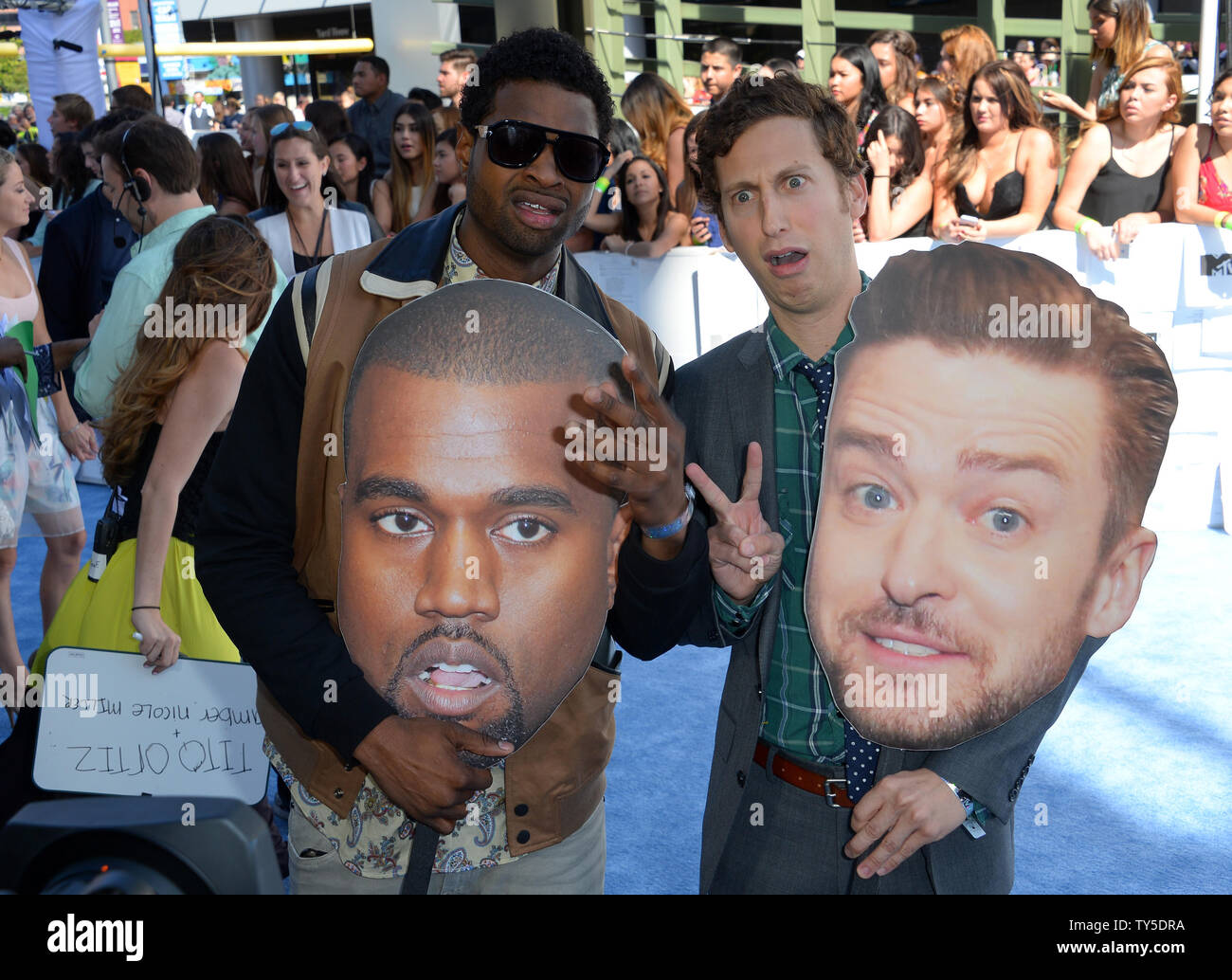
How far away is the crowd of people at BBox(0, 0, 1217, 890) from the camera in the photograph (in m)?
1.42

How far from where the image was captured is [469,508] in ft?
4.41

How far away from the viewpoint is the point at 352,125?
277 inches

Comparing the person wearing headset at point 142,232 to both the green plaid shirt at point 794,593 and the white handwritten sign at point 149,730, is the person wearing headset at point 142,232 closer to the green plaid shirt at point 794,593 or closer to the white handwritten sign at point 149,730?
the white handwritten sign at point 149,730

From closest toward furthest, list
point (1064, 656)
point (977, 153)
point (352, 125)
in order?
1. point (1064, 656)
2. point (977, 153)
3. point (352, 125)

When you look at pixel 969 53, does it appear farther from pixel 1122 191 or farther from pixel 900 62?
pixel 1122 191

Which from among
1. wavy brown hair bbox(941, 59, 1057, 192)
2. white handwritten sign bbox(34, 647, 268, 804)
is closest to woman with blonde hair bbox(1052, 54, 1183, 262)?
wavy brown hair bbox(941, 59, 1057, 192)

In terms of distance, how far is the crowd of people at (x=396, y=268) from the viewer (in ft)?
4.64

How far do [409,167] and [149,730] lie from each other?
382 centimetres

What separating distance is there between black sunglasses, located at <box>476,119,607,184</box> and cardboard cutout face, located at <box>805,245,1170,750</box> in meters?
0.42

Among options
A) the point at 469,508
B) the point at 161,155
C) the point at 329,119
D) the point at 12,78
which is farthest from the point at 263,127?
the point at 12,78

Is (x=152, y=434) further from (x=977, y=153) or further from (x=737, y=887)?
(x=977, y=153)

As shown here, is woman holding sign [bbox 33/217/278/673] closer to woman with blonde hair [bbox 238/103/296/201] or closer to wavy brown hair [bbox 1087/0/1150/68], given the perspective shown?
wavy brown hair [bbox 1087/0/1150/68]
